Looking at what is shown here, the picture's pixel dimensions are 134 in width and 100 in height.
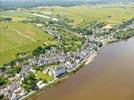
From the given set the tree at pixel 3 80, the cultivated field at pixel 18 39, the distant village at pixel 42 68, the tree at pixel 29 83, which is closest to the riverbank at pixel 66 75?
the distant village at pixel 42 68

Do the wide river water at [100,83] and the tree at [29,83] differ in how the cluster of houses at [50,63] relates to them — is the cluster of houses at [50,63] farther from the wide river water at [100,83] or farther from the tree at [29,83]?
the wide river water at [100,83]

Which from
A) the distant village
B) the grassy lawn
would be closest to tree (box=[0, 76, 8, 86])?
the distant village

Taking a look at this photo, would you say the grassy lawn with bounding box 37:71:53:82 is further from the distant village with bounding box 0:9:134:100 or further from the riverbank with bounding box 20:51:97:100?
the riverbank with bounding box 20:51:97:100

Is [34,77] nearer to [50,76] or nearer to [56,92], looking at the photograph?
[50,76]

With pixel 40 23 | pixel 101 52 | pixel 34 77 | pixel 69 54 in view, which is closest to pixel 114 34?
pixel 101 52

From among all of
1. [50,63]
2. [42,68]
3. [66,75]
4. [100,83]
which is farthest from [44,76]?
[100,83]

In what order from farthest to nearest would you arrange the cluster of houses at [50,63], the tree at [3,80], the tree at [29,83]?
the tree at [3,80] < the tree at [29,83] < the cluster of houses at [50,63]

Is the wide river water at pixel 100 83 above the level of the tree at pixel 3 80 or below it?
above

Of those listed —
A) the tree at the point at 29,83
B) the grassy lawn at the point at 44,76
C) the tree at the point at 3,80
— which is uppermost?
the tree at the point at 29,83

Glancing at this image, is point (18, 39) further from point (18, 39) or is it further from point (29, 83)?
point (29, 83)
